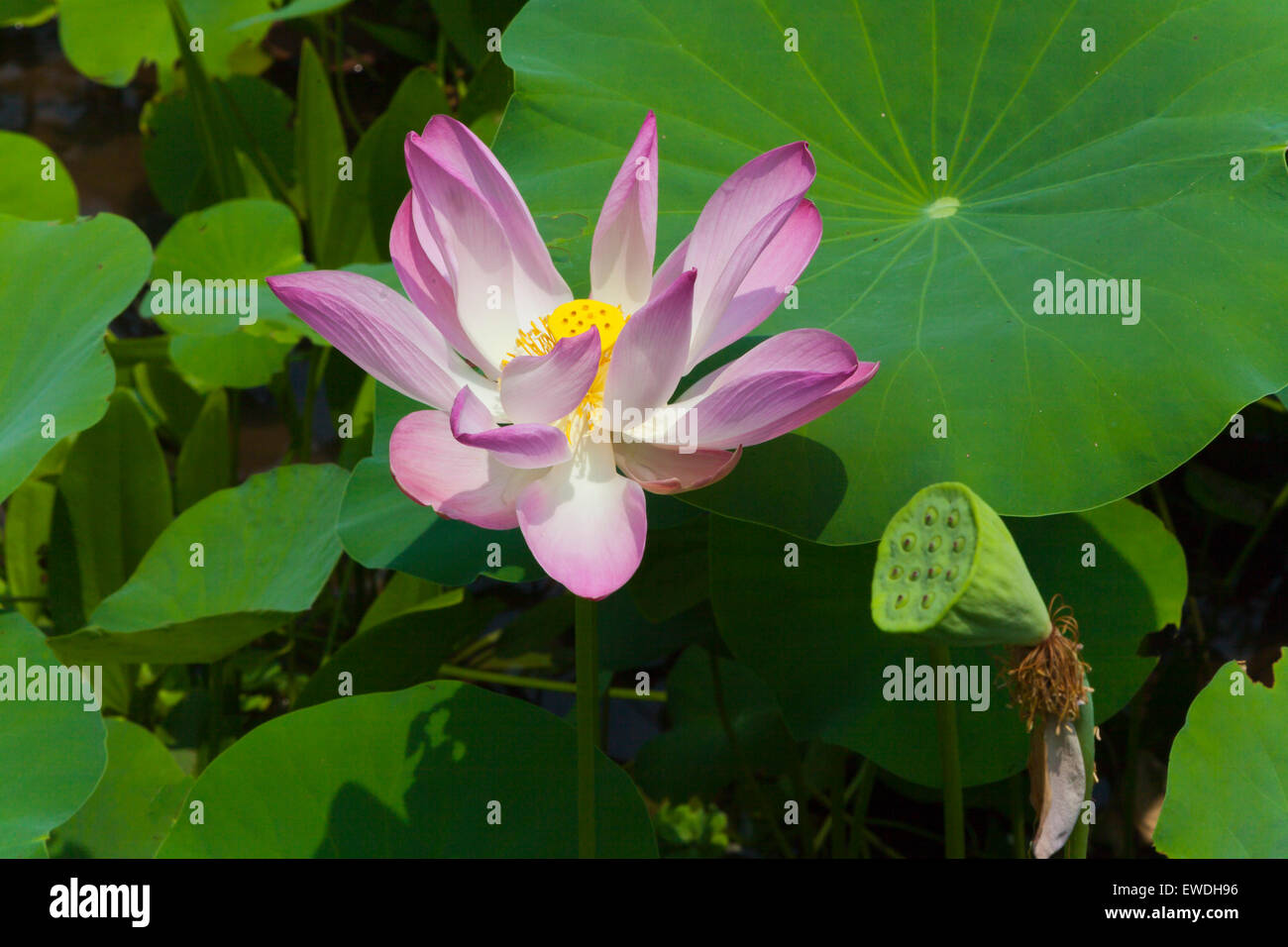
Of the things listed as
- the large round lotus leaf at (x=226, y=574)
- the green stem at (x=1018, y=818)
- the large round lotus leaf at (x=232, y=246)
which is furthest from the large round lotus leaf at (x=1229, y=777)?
the large round lotus leaf at (x=232, y=246)

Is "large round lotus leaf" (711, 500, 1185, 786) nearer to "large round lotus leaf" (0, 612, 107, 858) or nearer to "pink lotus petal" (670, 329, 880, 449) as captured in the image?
"pink lotus petal" (670, 329, 880, 449)

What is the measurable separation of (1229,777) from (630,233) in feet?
1.81

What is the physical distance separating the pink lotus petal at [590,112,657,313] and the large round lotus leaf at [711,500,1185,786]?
246 mm

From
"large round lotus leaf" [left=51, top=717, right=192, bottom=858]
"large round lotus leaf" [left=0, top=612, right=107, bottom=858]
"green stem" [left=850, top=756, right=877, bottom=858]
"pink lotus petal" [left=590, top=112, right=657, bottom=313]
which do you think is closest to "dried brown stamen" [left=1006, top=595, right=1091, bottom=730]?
"pink lotus petal" [left=590, top=112, right=657, bottom=313]

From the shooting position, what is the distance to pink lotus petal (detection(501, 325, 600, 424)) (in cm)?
59

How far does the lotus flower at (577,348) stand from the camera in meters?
0.61

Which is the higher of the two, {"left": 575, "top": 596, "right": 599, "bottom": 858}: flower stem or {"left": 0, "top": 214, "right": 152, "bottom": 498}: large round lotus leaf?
{"left": 0, "top": 214, "right": 152, "bottom": 498}: large round lotus leaf

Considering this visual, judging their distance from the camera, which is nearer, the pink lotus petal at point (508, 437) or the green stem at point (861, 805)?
the pink lotus petal at point (508, 437)

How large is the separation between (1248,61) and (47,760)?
3.55 feet

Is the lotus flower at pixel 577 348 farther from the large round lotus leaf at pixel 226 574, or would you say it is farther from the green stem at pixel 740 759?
the green stem at pixel 740 759

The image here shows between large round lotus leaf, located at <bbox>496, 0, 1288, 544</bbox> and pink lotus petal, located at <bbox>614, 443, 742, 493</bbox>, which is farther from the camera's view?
large round lotus leaf, located at <bbox>496, 0, 1288, 544</bbox>

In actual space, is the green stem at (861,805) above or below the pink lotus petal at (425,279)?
below

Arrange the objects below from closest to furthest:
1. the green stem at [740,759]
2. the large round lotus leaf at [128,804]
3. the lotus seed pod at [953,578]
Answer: the lotus seed pod at [953,578] < the large round lotus leaf at [128,804] < the green stem at [740,759]
